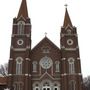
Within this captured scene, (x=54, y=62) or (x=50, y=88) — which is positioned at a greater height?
(x=54, y=62)

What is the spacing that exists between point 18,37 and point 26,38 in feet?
5.75

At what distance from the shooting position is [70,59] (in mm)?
52375

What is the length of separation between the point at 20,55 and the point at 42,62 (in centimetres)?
479

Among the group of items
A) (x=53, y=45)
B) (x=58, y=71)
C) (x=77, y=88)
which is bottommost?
(x=77, y=88)

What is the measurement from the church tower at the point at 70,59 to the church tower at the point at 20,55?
703 centimetres

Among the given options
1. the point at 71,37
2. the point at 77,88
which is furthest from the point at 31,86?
the point at 71,37

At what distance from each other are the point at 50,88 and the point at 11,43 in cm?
1226

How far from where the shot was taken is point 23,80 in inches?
1971

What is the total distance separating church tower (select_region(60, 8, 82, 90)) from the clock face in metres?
2.74

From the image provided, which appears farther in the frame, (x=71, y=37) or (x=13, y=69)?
(x=71, y=37)

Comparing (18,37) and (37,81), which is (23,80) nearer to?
(37,81)

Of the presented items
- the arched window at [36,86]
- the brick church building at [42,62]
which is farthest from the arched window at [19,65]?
the arched window at [36,86]

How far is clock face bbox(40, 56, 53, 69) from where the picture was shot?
52500mm

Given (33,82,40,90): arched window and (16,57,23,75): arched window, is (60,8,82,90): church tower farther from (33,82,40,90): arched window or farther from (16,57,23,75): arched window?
(16,57,23,75): arched window
